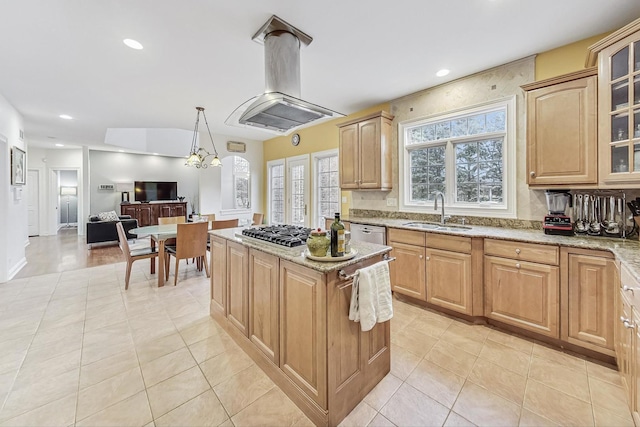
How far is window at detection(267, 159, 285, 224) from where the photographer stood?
6138 millimetres

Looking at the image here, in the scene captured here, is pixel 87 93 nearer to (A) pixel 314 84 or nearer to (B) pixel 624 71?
(A) pixel 314 84

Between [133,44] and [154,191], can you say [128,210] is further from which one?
[133,44]

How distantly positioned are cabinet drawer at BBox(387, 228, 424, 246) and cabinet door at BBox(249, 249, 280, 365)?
1766mm

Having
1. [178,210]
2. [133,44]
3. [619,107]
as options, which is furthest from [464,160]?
[178,210]

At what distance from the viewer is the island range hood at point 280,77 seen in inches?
83.5

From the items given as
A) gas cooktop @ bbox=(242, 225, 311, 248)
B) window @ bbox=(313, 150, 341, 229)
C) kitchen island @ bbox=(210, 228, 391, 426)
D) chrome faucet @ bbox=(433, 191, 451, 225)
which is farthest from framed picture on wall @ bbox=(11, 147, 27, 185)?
chrome faucet @ bbox=(433, 191, 451, 225)

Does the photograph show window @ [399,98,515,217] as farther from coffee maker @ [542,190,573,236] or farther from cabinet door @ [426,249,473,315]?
cabinet door @ [426,249,473,315]

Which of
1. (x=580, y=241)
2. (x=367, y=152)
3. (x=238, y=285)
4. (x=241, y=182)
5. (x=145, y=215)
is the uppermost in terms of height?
(x=367, y=152)

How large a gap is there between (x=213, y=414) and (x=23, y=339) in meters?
2.16

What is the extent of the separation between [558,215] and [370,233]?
1823 millimetres

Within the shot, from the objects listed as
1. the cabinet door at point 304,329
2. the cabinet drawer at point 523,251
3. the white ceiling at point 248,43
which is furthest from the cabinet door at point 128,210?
the cabinet drawer at point 523,251

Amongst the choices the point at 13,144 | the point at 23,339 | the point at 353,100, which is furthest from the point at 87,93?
the point at 353,100

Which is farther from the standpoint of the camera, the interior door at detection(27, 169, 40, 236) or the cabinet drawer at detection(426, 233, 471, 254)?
the interior door at detection(27, 169, 40, 236)

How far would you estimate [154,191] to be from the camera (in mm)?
9516
